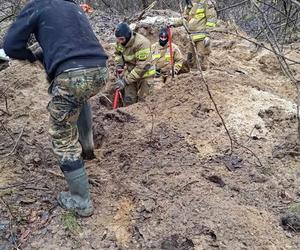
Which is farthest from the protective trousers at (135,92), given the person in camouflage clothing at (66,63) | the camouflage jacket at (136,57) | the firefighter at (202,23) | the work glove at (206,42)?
the person in camouflage clothing at (66,63)

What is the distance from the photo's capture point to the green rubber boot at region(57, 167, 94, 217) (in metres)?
3.64

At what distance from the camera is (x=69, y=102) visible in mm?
Result: 3586

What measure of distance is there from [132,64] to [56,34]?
4.04m

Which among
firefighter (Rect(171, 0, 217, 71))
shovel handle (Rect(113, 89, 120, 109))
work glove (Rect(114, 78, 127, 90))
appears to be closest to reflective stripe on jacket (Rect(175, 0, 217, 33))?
firefighter (Rect(171, 0, 217, 71))

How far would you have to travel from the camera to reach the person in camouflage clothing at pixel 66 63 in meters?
3.42

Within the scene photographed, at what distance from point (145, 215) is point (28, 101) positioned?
3080 millimetres

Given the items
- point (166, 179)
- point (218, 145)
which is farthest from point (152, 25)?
point (166, 179)

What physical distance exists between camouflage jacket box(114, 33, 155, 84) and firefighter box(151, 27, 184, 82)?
3.47 feet

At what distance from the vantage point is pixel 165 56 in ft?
28.3

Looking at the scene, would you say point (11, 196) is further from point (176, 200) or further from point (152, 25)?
point (152, 25)

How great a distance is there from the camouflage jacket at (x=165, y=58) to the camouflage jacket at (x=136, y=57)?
1.17m

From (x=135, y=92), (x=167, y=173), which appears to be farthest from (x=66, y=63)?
(x=135, y=92)

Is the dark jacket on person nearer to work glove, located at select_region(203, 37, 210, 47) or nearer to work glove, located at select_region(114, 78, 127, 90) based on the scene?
work glove, located at select_region(114, 78, 127, 90)

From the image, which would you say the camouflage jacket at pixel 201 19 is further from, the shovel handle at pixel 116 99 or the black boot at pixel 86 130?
the black boot at pixel 86 130
